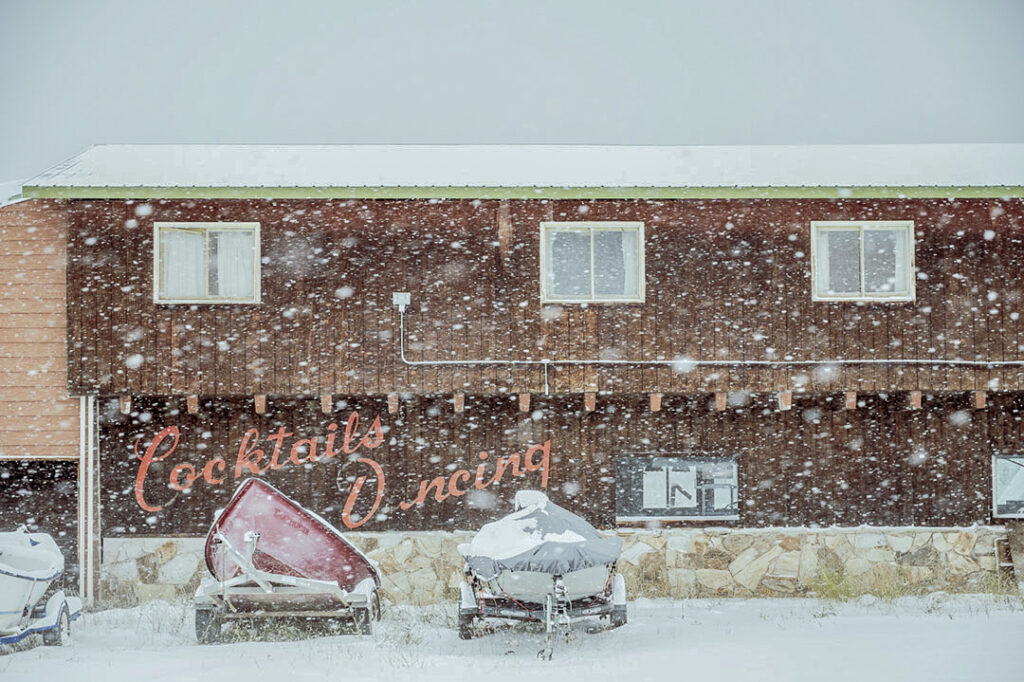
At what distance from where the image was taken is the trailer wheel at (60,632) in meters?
12.6

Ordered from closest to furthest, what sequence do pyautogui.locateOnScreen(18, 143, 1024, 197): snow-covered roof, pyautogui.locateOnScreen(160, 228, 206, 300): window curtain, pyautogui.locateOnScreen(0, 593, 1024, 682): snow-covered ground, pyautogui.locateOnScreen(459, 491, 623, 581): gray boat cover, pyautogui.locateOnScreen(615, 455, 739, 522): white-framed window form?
1. pyautogui.locateOnScreen(0, 593, 1024, 682): snow-covered ground
2. pyautogui.locateOnScreen(459, 491, 623, 581): gray boat cover
3. pyautogui.locateOnScreen(18, 143, 1024, 197): snow-covered roof
4. pyautogui.locateOnScreen(160, 228, 206, 300): window curtain
5. pyautogui.locateOnScreen(615, 455, 739, 522): white-framed window

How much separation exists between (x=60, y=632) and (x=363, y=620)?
3.59 meters

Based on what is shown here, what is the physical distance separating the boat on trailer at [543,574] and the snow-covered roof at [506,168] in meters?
5.14

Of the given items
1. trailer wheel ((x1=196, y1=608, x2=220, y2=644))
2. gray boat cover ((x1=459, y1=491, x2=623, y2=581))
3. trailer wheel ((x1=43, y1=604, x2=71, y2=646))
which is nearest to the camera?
gray boat cover ((x1=459, y1=491, x2=623, y2=581))

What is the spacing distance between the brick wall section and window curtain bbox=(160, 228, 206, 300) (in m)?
1.53

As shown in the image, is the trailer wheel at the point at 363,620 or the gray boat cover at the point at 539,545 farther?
the trailer wheel at the point at 363,620

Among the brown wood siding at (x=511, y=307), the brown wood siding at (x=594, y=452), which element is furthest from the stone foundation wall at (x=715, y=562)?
the brown wood siding at (x=511, y=307)

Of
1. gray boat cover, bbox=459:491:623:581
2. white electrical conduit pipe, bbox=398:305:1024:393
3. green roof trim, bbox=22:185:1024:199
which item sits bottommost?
gray boat cover, bbox=459:491:623:581

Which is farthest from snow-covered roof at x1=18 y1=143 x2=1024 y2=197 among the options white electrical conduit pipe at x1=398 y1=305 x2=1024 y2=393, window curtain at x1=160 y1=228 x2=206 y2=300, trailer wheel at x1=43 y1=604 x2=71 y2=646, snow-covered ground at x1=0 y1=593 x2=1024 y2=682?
snow-covered ground at x1=0 y1=593 x2=1024 y2=682

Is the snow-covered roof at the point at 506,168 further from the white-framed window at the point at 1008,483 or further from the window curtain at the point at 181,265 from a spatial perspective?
the white-framed window at the point at 1008,483

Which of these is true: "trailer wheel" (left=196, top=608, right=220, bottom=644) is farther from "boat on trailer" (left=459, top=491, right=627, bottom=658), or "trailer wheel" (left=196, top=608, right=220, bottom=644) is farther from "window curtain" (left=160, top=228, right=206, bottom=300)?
"window curtain" (left=160, top=228, right=206, bottom=300)

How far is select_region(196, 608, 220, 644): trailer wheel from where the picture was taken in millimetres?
12477

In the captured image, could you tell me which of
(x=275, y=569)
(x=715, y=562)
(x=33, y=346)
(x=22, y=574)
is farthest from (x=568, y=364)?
(x=33, y=346)

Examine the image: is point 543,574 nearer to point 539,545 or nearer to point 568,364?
point 539,545
